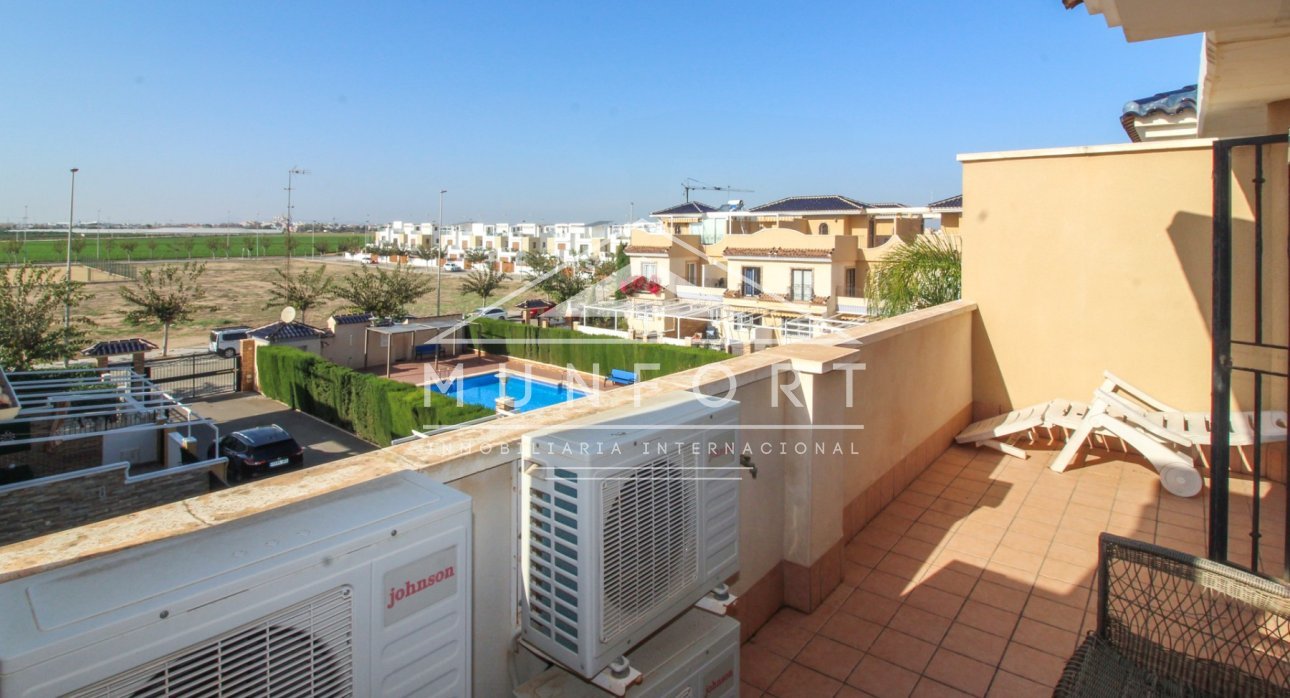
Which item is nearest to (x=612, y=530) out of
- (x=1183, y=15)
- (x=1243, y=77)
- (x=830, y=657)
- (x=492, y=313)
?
(x=830, y=657)

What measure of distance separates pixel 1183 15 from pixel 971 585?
115 inches

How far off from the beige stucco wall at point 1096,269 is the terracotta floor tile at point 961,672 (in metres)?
4.26

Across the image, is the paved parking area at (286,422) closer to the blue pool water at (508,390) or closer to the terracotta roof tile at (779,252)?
the blue pool water at (508,390)

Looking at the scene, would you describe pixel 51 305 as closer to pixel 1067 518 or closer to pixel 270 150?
pixel 1067 518

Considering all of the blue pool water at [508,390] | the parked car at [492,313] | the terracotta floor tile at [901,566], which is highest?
the parked car at [492,313]

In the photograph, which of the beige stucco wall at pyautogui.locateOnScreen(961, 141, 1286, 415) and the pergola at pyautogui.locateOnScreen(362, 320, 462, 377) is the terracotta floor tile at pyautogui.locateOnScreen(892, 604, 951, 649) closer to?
the beige stucco wall at pyautogui.locateOnScreen(961, 141, 1286, 415)

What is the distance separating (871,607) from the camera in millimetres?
3639

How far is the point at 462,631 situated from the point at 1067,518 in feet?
15.3

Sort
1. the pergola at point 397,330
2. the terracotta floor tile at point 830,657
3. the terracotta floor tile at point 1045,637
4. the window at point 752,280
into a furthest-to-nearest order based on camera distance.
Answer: the window at point 752,280 → the pergola at point 397,330 → the terracotta floor tile at point 1045,637 → the terracotta floor tile at point 830,657

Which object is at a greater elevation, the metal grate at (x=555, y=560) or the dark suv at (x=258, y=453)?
the metal grate at (x=555, y=560)

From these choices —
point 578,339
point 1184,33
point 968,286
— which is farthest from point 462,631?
point 578,339

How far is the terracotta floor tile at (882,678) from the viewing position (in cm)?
297

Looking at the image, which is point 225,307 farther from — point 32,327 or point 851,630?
point 851,630

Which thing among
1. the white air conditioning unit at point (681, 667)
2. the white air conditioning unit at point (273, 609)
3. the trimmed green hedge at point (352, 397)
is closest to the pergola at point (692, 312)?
the trimmed green hedge at point (352, 397)
